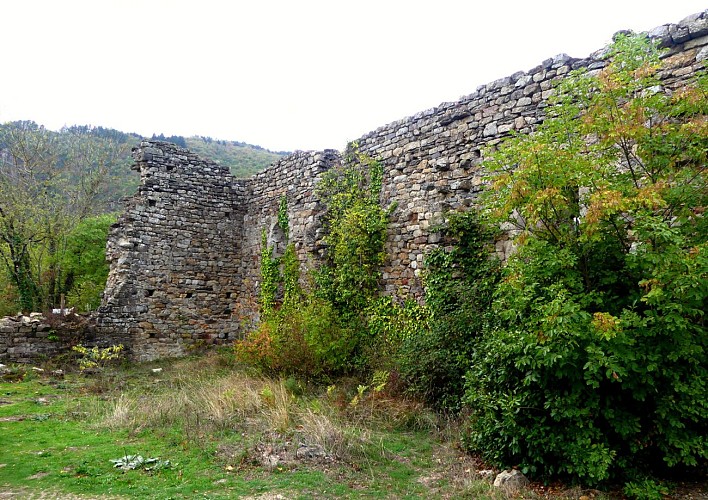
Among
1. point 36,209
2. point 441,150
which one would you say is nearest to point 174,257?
point 36,209

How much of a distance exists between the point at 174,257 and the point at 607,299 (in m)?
12.1

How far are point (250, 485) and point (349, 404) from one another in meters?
2.72

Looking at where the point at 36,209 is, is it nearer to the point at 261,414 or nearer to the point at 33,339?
the point at 33,339

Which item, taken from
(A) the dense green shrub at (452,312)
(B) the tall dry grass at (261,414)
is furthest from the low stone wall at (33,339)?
(A) the dense green shrub at (452,312)

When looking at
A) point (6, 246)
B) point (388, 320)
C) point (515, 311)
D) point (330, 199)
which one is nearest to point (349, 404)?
point (388, 320)

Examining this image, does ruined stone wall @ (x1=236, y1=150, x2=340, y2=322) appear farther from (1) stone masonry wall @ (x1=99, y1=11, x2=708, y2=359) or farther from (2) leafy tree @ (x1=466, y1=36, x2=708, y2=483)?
(2) leafy tree @ (x1=466, y1=36, x2=708, y2=483)

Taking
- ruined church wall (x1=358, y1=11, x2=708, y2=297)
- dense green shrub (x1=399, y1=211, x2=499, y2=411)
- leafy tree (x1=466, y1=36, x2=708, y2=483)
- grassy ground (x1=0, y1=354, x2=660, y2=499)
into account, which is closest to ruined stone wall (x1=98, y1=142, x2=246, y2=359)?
grassy ground (x1=0, y1=354, x2=660, y2=499)

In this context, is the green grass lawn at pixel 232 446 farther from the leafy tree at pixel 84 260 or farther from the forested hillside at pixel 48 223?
the leafy tree at pixel 84 260

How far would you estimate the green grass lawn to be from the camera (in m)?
4.84

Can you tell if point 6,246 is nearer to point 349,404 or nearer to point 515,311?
point 349,404

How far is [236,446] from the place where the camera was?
5961 mm

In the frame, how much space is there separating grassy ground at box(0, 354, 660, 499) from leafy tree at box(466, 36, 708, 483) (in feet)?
2.28

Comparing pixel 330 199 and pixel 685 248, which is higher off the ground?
pixel 330 199

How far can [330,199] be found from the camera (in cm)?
1169
